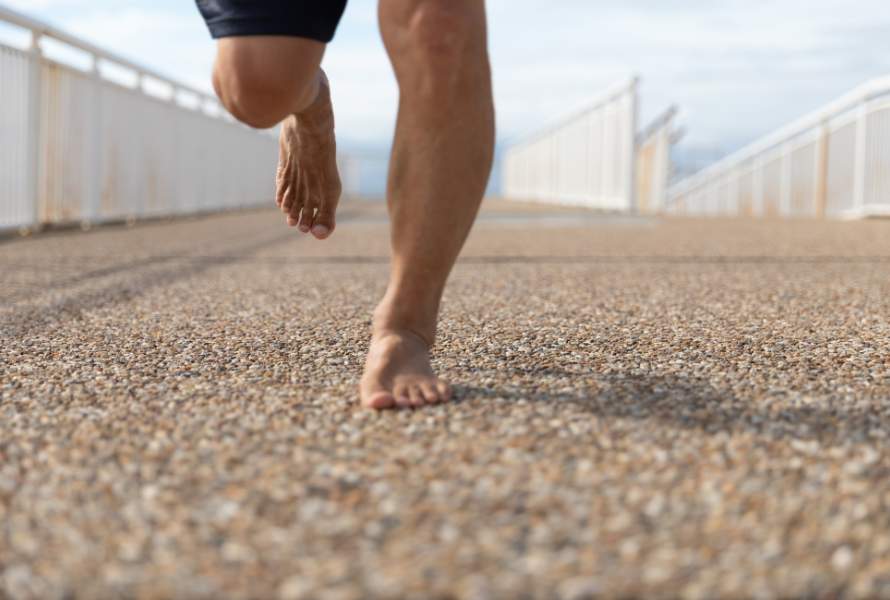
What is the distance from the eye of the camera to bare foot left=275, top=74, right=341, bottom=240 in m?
2.36

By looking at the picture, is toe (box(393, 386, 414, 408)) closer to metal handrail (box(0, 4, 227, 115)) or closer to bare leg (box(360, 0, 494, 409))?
bare leg (box(360, 0, 494, 409))

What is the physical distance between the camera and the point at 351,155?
35.2 m

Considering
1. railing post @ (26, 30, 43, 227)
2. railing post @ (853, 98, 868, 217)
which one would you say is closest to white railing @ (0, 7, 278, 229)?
railing post @ (26, 30, 43, 227)

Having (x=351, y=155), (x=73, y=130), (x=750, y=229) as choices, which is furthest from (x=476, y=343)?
(x=351, y=155)

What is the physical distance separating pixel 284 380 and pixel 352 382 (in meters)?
0.13

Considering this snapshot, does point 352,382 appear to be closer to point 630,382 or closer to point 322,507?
point 630,382

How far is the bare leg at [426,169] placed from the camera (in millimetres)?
1675

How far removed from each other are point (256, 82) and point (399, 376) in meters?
0.59

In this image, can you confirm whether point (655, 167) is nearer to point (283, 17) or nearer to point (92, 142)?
point (92, 142)

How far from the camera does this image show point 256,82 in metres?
1.86

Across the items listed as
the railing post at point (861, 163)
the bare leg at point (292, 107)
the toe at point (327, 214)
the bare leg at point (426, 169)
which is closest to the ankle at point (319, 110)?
the bare leg at point (292, 107)

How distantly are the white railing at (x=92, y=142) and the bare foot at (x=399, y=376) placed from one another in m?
5.24

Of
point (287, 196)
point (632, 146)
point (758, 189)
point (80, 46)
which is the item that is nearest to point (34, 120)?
point (80, 46)

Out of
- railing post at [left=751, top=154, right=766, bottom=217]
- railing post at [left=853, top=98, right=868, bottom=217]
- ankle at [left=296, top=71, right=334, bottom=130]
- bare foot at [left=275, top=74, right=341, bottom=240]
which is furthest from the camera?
railing post at [left=751, top=154, right=766, bottom=217]
